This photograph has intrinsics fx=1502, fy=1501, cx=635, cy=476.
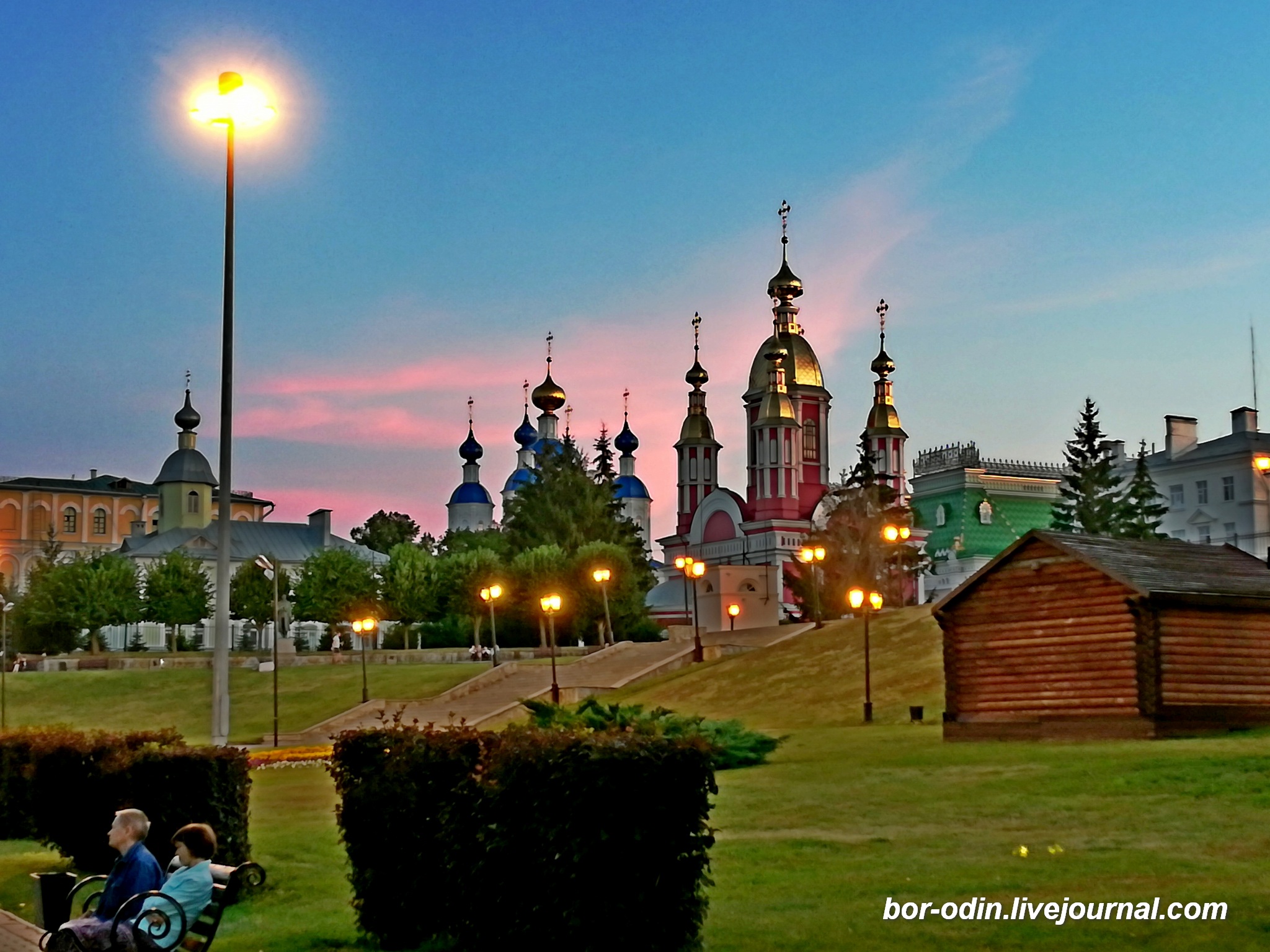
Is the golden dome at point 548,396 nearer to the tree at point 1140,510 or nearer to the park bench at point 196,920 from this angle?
the tree at point 1140,510

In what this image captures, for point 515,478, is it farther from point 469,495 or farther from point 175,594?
point 175,594

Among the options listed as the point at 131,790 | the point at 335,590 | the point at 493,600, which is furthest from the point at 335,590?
the point at 131,790

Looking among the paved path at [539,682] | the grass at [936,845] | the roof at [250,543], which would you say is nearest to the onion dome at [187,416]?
the roof at [250,543]

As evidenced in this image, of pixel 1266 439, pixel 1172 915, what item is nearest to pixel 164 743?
pixel 1172 915

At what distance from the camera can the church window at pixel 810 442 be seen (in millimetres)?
107938

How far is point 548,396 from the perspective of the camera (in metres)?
123

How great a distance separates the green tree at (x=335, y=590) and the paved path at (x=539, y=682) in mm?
20475

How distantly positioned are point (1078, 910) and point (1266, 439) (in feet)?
263

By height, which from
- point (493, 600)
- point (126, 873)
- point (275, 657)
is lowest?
point (126, 873)

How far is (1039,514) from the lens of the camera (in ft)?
396

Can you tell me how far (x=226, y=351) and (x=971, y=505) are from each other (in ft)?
340

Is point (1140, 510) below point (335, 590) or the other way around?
the other way around

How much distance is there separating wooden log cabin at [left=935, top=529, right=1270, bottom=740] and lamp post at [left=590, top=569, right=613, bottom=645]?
24.2 m

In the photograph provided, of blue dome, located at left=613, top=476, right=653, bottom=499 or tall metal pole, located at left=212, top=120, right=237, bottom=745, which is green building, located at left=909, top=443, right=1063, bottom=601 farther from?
tall metal pole, located at left=212, top=120, right=237, bottom=745
